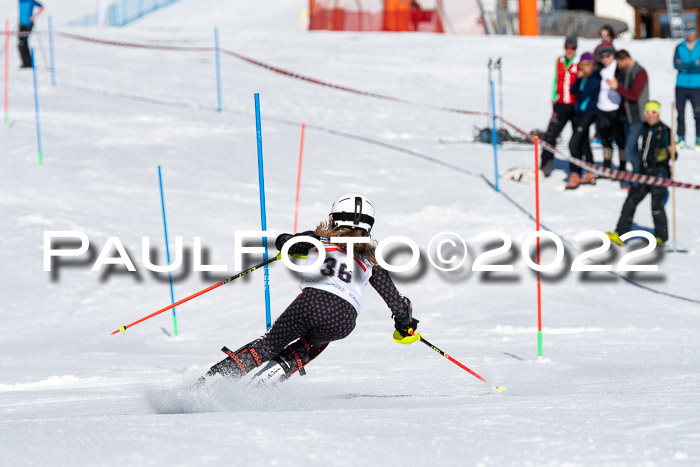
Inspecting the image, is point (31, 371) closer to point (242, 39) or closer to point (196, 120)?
point (196, 120)

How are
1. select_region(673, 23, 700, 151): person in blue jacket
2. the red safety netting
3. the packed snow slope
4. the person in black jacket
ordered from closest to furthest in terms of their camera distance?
the packed snow slope < the person in black jacket < select_region(673, 23, 700, 151): person in blue jacket < the red safety netting

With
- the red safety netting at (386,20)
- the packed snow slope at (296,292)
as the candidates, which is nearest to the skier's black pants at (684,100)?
the packed snow slope at (296,292)

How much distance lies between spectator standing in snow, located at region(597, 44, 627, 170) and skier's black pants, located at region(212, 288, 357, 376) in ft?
24.8

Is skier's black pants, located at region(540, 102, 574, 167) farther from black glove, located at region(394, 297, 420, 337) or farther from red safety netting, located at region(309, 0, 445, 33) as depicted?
red safety netting, located at region(309, 0, 445, 33)

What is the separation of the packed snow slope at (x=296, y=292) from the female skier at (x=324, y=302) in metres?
0.19

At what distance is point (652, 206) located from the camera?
9961 mm

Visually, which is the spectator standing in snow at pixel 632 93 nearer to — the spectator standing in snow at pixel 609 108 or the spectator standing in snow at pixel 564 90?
the spectator standing in snow at pixel 609 108

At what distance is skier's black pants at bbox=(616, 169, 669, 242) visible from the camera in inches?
388

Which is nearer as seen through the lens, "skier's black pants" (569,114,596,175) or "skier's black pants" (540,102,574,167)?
"skier's black pants" (569,114,596,175)

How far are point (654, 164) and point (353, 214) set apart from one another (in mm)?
5773

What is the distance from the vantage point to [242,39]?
988 inches

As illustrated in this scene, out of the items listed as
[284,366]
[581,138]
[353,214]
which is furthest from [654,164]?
[284,366]

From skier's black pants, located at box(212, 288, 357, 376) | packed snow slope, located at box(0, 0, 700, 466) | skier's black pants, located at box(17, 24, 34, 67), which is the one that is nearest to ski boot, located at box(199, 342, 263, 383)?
skier's black pants, located at box(212, 288, 357, 376)

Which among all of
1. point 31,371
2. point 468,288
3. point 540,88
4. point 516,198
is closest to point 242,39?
point 540,88
